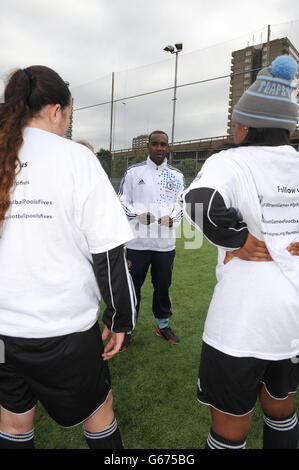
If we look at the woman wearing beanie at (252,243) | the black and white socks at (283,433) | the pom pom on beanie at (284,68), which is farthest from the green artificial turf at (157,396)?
the pom pom on beanie at (284,68)

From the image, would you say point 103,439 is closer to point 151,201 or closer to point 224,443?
point 224,443

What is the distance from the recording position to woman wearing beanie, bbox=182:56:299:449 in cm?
121

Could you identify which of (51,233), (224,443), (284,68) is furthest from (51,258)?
(284,68)

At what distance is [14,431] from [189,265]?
17.5ft

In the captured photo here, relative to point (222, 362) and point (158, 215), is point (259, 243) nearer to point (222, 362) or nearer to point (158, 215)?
point (222, 362)

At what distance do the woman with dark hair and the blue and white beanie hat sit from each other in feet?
2.07

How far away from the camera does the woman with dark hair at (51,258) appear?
1.09 m

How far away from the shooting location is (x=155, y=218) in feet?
10.8

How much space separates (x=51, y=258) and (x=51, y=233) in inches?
3.5

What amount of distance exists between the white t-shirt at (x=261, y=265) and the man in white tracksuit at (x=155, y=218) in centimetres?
193

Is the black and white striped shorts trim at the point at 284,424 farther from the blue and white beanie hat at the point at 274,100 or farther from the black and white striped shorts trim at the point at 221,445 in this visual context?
the blue and white beanie hat at the point at 274,100

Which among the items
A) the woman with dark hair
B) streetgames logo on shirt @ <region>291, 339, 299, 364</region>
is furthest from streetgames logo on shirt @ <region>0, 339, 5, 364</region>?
streetgames logo on shirt @ <region>291, 339, 299, 364</region>

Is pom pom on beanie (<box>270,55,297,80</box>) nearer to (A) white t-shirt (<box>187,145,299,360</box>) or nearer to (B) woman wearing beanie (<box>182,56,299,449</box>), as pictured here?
(B) woman wearing beanie (<box>182,56,299,449</box>)

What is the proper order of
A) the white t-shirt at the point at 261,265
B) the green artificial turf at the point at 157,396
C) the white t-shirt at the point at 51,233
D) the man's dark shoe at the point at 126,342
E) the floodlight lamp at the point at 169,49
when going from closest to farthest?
the white t-shirt at the point at 51,233
the white t-shirt at the point at 261,265
the green artificial turf at the point at 157,396
the man's dark shoe at the point at 126,342
the floodlight lamp at the point at 169,49
